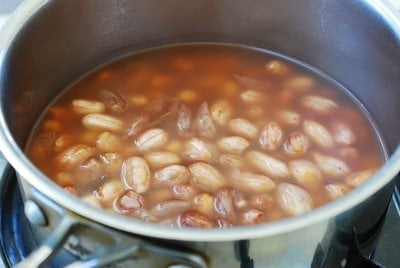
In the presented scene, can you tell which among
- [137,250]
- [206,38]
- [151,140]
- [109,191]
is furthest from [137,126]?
[137,250]

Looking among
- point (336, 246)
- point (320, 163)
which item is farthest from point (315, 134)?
point (336, 246)

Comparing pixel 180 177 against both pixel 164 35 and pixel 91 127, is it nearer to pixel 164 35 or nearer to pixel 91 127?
pixel 91 127

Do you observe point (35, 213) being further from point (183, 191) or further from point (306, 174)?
point (306, 174)

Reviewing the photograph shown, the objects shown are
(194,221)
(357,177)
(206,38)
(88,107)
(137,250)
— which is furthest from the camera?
(206,38)

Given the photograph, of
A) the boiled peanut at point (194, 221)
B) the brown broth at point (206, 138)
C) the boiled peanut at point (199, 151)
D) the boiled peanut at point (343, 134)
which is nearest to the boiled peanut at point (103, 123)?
the brown broth at point (206, 138)

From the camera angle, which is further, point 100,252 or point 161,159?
point 161,159

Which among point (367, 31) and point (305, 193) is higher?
point (367, 31)

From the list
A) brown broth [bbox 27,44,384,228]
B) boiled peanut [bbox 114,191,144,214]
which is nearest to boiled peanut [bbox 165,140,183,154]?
brown broth [bbox 27,44,384,228]

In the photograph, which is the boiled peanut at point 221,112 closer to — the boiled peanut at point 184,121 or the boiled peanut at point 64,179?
the boiled peanut at point 184,121
